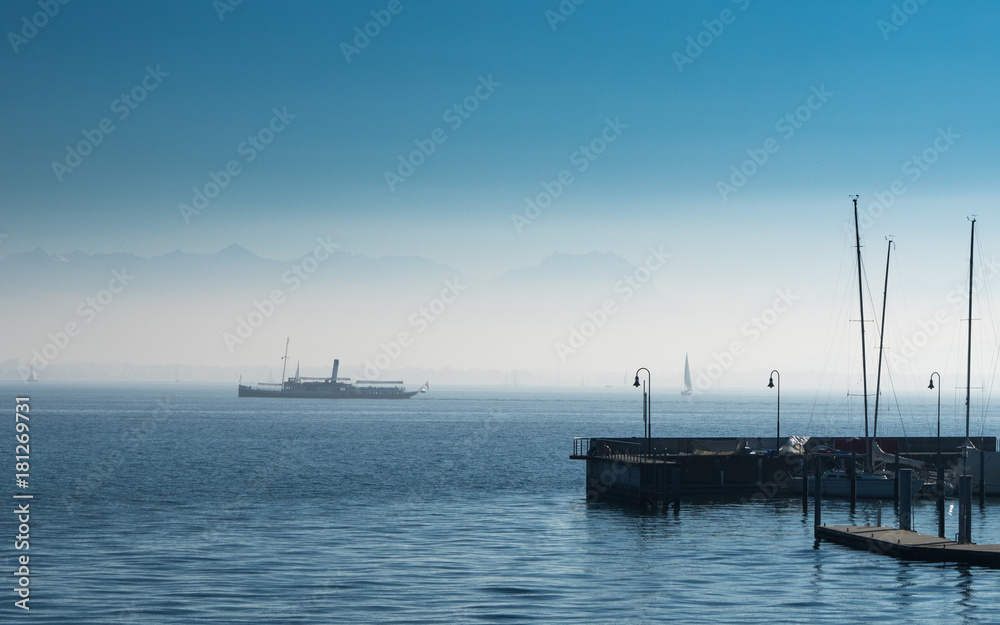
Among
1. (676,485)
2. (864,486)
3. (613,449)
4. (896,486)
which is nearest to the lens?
(676,485)

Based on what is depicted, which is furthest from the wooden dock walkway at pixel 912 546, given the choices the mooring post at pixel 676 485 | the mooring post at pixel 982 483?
the mooring post at pixel 982 483

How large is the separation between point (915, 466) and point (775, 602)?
38412 millimetres

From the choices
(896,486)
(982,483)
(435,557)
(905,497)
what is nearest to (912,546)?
(905,497)

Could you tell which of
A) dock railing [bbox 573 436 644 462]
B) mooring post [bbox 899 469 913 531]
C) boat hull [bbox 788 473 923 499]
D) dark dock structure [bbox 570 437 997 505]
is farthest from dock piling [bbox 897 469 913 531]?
dock railing [bbox 573 436 644 462]

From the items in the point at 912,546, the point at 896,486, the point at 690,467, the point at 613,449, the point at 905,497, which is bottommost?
the point at 912,546

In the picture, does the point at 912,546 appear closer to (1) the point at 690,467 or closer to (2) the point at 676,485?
(2) the point at 676,485

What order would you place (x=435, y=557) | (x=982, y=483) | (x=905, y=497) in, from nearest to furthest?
1. (x=435, y=557)
2. (x=905, y=497)
3. (x=982, y=483)

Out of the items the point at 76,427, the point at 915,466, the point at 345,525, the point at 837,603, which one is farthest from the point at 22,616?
the point at 76,427

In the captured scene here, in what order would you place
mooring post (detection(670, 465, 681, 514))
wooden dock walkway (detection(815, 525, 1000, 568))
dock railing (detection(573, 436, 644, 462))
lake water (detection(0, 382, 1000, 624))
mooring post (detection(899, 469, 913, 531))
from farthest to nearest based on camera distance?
dock railing (detection(573, 436, 644, 462))
mooring post (detection(670, 465, 681, 514))
mooring post (detection(899, 469, 913, 531))
wooden dock walkway (detection(815, 525, 1000, 568))
lake water (detection(0, 382, 1000, 624))

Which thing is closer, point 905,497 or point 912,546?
point 912,546

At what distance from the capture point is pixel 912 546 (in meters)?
43.6

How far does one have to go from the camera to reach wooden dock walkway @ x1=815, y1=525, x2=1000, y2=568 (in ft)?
138

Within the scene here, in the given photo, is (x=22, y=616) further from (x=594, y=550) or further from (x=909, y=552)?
(x=909, y=552)

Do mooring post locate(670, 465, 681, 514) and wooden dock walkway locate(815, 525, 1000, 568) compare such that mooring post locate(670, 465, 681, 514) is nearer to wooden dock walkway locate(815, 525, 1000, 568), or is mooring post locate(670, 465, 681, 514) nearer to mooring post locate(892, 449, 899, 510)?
mooring post locate(892, 449, 899, 510)
